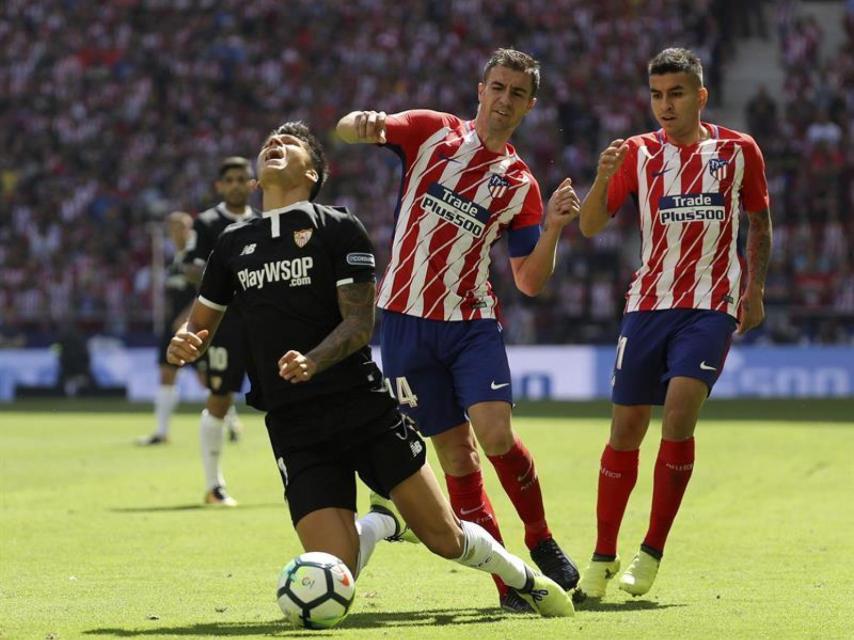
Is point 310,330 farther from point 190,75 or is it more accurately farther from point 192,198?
point 190,75

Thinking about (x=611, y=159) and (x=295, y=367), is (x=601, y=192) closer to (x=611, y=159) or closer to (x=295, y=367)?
(x=611, y=159)

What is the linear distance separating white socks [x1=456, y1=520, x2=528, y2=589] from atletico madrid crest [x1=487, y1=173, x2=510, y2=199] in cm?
159

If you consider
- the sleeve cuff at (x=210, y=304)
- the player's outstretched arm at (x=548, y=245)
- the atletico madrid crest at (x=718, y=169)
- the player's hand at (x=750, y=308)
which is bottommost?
the player's hand at (x=750, y=308)

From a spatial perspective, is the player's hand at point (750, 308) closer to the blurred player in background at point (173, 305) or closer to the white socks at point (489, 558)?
the white socks at point (489, 558)

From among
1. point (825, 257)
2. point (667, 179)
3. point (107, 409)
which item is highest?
point (667, 179)

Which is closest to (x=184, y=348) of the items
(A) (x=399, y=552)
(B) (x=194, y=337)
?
(B) (x=194, y=337)

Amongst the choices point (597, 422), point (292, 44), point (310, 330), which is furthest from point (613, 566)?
point (292, 44)

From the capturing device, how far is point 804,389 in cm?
2708

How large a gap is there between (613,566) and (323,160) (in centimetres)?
245

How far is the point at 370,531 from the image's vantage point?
283 inches

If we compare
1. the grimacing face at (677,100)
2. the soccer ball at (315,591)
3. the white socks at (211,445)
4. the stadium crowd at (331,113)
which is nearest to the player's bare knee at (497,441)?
the soccer ball at (315,591)

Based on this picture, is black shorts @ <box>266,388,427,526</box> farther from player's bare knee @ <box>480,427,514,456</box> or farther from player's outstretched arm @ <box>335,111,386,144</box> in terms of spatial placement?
player's outstretched arm @ <box>335,111,386,144</box>

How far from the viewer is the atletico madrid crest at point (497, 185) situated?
768cm

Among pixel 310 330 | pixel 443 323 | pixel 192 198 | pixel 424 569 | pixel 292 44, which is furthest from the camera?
pixel 292 44
